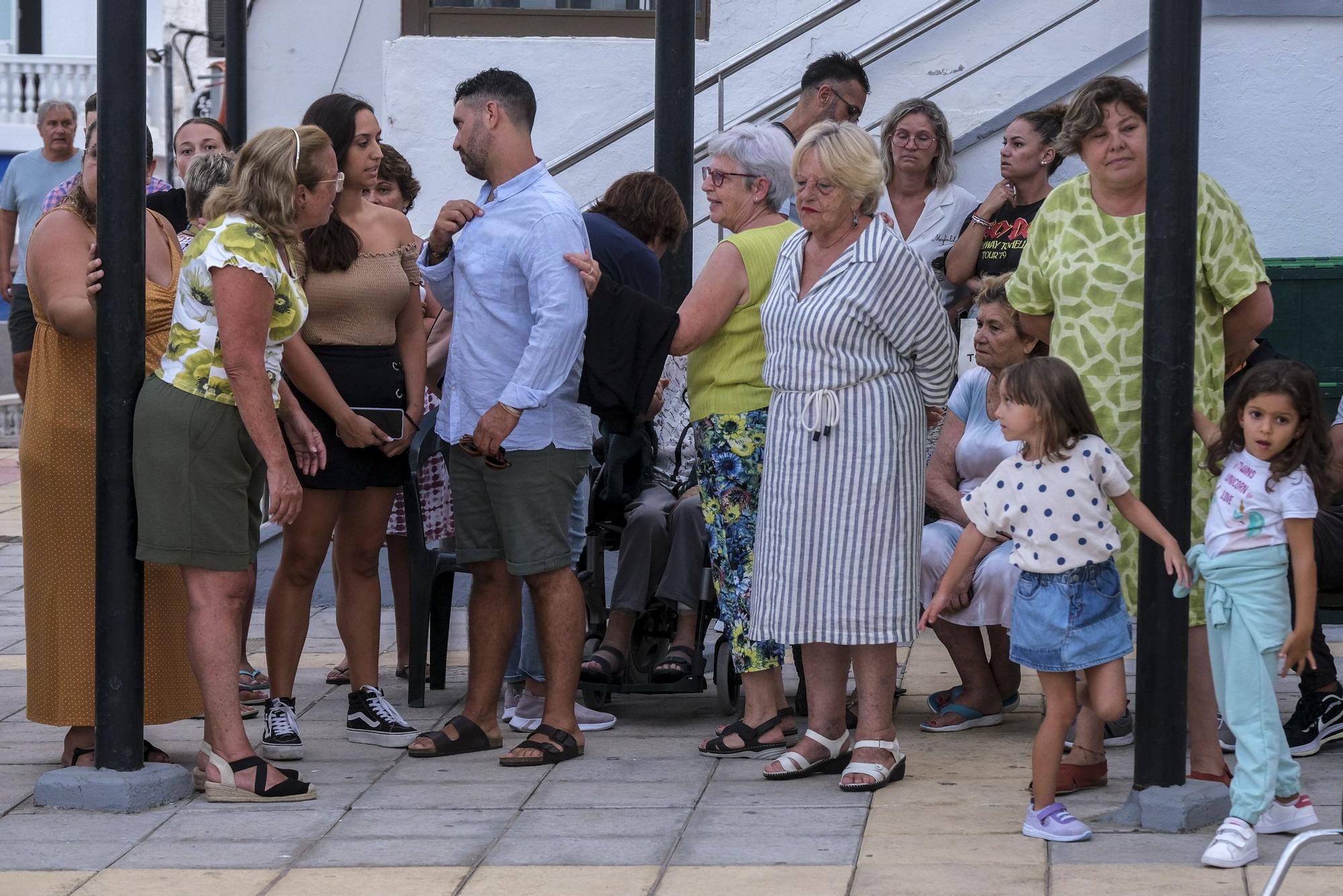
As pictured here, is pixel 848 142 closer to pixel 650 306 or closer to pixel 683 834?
pixel 650 306

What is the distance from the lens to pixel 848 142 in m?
4.75

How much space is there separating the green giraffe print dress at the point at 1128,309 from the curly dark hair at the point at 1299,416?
404mm

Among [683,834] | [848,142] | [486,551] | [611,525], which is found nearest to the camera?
[683,834]

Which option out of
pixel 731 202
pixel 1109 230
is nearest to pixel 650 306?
pixel 731 202

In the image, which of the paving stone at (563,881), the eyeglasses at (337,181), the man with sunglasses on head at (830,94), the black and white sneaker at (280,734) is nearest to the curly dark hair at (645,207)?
the eyeglasses at (337,181)

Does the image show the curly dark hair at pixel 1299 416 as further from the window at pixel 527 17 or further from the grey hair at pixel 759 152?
the window at pixel 527 17

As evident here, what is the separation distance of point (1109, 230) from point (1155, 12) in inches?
25.8

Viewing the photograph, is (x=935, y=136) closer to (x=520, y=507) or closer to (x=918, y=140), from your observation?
(x=918, y=140)

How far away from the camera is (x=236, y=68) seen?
824 cm

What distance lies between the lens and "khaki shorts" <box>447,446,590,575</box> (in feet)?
16.3

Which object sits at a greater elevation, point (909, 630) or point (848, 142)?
point (848, 142)

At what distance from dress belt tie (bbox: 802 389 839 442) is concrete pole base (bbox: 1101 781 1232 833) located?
1.20m

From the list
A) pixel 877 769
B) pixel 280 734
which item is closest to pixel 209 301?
pixel 280 734

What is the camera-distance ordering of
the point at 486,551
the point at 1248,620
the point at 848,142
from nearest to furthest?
the point at 1248,620, the point at 848,142, the point at 486,551
